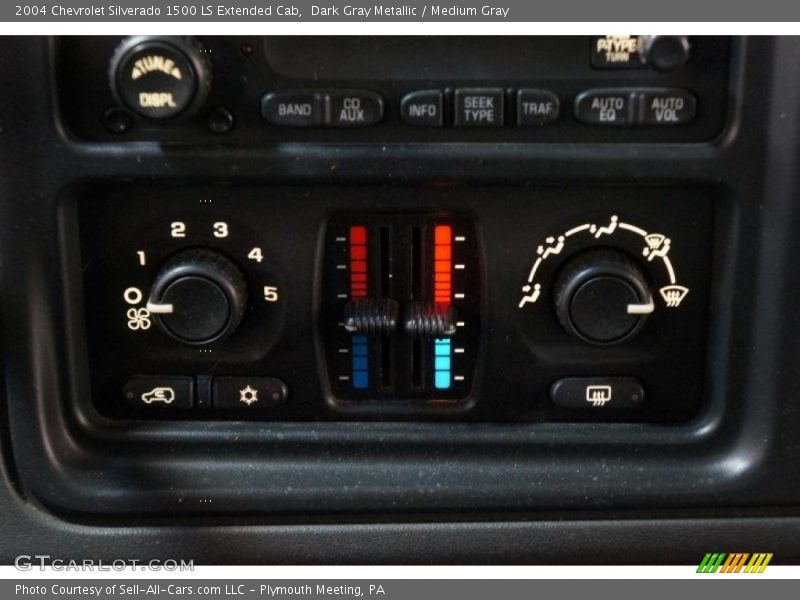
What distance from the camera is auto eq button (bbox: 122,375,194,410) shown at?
83 cm

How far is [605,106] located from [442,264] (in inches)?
7.3

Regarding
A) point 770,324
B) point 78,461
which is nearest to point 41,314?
point 78,461

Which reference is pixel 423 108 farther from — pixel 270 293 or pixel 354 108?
pixel 270 293

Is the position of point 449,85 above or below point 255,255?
above

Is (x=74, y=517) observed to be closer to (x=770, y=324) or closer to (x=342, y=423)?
(x=342, y=423)

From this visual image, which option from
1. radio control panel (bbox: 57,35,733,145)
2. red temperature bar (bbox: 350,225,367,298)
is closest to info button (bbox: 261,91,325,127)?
radio control panel (bbox: 57,35,733,145)

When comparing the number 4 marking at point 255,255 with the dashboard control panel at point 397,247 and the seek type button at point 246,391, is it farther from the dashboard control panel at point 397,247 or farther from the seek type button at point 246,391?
the seek type button at point 246,391

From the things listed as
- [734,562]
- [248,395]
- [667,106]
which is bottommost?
[734,562]

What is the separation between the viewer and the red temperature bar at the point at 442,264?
2.63ft

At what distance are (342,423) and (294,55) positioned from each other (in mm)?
318

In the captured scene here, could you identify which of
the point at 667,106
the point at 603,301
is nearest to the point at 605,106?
the point at 667,106

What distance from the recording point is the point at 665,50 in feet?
2.37

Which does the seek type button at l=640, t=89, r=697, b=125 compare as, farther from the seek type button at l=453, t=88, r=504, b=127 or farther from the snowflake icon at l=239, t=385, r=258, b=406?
the snowflake icon at l=239, t=385, r=258, b=406

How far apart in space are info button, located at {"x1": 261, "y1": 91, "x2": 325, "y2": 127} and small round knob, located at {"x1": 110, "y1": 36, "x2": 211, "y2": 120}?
5 cm
